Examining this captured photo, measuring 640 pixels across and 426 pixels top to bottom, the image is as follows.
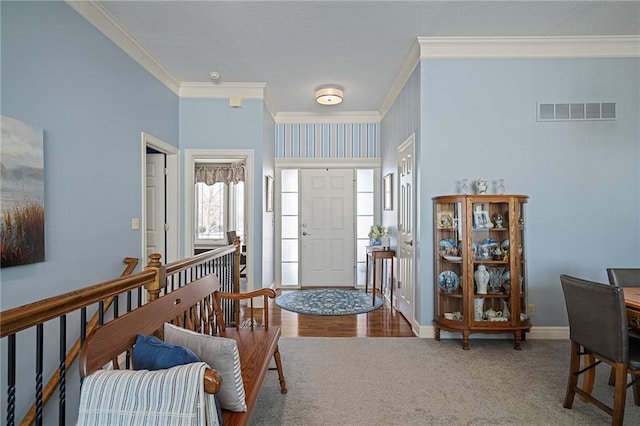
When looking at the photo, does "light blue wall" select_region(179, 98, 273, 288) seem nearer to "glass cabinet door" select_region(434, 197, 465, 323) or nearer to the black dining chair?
"glass cabinet door" select_region(434, 197, 465, 323)

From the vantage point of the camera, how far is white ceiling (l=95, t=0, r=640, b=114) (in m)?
2.81

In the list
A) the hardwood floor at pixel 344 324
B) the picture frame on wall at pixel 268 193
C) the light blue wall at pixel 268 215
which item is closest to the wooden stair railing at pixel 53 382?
the hardwood floor at pixel 344 324

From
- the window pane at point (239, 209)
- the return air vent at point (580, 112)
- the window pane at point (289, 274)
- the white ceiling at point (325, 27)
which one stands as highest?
the white ceiling at point (325, 27)

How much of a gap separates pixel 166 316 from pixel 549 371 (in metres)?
2.85

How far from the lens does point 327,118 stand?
5789 mm

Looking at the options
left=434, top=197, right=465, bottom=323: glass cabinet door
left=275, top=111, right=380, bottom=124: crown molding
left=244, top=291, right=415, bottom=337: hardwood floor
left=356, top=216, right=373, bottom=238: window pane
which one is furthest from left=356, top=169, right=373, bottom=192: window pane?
left=434, top=197, right=465, bottom=323: glass cabinet door

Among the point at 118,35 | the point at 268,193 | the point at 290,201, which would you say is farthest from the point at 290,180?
the point at 118,35

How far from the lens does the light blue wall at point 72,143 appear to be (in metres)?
2.08

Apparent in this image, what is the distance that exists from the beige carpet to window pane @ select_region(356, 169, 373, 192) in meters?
3.02

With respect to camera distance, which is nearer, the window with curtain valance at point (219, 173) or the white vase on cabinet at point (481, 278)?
the white vase on cabinet at point (481, 278)

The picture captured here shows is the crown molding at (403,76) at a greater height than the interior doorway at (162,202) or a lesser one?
greater

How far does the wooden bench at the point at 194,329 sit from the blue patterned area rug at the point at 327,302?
205 centimetres

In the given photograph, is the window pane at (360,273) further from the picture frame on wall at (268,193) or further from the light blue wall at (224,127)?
the light blue wall at (224,127)

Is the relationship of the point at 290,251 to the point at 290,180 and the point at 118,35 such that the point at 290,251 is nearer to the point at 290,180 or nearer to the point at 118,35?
the point at 290,180
